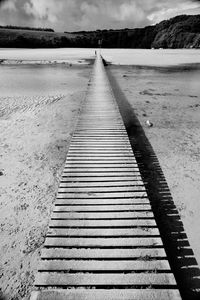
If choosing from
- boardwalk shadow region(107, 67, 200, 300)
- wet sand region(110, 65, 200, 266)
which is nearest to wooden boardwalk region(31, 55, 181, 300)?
boardwalk shadow region(107, 67, 200, 300)

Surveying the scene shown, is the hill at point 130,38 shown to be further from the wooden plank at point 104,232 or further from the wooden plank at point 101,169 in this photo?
the wooden plank at point 104,232

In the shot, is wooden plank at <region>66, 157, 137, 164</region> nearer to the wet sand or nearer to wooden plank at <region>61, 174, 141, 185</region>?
wooden plank at <region>61, 174, 141, 185</region>

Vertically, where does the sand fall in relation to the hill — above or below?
below

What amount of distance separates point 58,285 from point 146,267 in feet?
3.95

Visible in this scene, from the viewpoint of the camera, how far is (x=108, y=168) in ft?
17.7

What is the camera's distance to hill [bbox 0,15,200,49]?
8381cm

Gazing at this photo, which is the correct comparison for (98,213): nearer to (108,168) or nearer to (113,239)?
(113,239)

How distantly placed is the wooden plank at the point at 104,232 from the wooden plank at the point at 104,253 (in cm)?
28

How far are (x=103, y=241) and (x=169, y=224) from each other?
5.83 ft

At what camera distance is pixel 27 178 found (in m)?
6.20


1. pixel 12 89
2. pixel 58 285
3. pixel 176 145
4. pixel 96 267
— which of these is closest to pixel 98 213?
pixel 96 267

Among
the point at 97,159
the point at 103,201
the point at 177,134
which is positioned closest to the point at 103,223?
the point at 103,201

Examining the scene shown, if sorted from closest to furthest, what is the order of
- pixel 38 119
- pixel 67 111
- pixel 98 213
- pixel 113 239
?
pixel 113 239
pixel 98 213
pixel 38 119
pixel 67 111

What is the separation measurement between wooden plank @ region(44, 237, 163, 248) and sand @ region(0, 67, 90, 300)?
0.80 metres
